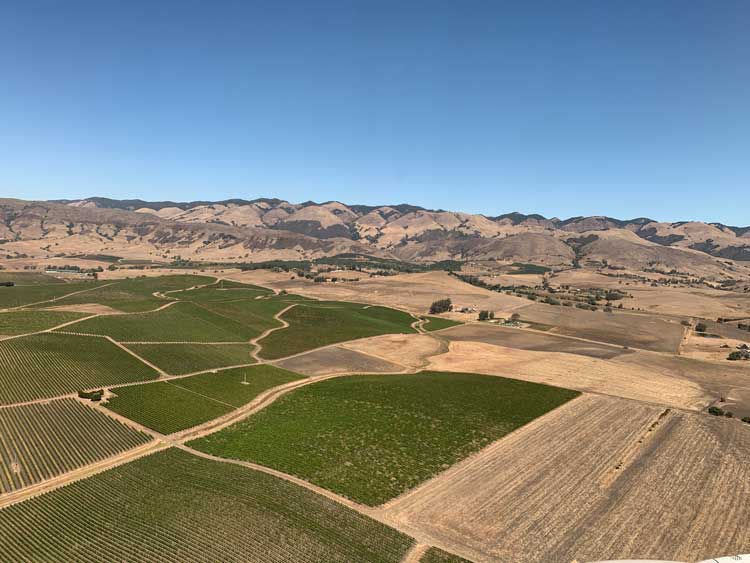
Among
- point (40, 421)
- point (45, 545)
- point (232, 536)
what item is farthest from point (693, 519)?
point (40, 421)

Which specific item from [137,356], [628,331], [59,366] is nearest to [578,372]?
[628,331]

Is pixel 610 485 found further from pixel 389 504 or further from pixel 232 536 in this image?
pixel 232 536

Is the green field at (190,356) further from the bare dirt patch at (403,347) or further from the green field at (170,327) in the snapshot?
the bare dirt patch at (403,347)

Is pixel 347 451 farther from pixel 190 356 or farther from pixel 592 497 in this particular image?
pixel 190 356

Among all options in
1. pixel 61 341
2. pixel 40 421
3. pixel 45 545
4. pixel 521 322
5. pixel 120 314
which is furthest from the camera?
pixel 521 322

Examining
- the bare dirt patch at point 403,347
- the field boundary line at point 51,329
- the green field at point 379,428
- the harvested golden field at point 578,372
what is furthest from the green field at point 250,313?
the harvested golden field at point 578,372

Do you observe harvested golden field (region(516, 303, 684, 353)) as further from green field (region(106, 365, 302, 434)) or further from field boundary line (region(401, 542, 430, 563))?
field boundary line (region(401, 542, 430, 563))
